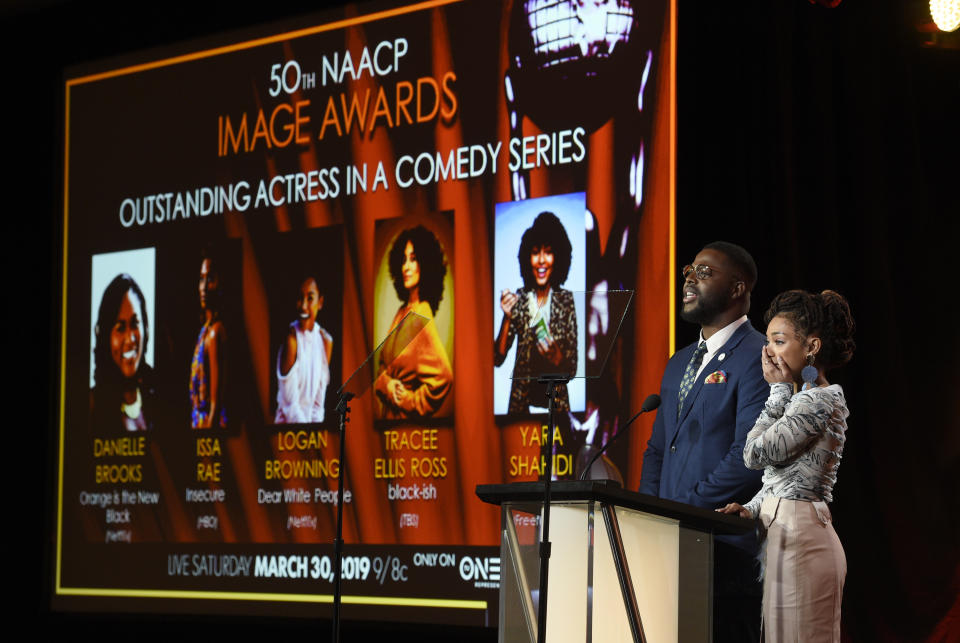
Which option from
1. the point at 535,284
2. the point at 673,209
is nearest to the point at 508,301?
the point at 535,284

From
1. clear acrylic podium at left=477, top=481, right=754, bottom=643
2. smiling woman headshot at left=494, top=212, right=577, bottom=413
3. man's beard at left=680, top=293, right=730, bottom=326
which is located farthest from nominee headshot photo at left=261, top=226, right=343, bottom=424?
clear acrylic podium at left=477, top=481, right=754, bottom=643

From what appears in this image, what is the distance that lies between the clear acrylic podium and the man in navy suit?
277 mm

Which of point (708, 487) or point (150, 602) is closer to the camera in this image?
point (708, 487)

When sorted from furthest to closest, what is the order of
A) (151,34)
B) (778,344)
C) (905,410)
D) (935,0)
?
(151,34), (905,410), (935,0), (778,344)

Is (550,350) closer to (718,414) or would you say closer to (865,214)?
(718,414)

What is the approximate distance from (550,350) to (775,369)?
0.62 meters

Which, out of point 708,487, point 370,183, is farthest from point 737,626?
point 370,183

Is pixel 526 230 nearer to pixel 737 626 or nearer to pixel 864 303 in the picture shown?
pixel 864 303

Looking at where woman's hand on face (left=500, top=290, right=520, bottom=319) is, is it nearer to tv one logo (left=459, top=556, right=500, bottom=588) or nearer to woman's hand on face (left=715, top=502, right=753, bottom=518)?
tv one logo (left=459, top=556, right=500, bottom=588)

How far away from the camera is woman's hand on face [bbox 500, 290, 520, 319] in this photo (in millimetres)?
5488

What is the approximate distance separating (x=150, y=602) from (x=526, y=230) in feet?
9.40

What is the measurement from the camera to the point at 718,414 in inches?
152

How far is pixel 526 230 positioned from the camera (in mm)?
5480

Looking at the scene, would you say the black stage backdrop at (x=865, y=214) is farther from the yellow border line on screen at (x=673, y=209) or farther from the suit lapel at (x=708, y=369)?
the suit lapel at (x=708, y=369)
